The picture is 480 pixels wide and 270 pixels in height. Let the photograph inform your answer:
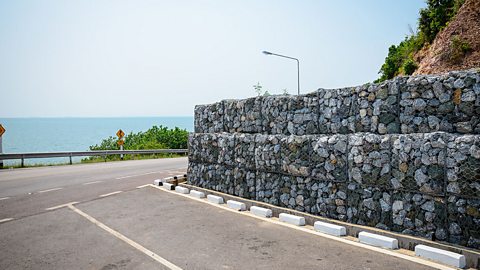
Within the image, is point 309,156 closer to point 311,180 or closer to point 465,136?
point 311,180

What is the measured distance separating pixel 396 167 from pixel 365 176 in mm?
761

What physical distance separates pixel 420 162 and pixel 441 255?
1.74 metres

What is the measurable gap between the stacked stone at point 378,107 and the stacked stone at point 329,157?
56 centimetres

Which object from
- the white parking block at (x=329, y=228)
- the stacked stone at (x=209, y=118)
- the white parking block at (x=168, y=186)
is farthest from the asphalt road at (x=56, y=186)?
the white parking block at (x=329, y=228)

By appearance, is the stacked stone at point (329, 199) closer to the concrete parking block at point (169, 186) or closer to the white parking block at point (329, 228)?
the white parking block at point (329, 228)

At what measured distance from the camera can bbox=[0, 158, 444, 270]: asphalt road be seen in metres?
6.68

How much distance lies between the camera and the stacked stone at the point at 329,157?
29.1 feet

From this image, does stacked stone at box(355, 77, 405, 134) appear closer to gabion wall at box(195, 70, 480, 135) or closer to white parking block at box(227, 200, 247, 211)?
gabion wall at box(195, 70, 480, 135)

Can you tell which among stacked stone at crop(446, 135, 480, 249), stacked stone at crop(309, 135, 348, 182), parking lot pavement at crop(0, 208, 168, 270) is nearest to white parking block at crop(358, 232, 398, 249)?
stacked stone at crop(446, 135, 480, 249)

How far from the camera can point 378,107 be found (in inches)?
333

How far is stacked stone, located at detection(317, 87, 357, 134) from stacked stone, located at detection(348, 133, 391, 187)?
1.82 ft

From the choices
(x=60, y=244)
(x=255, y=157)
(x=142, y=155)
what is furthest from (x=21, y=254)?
(x=142, y=155)

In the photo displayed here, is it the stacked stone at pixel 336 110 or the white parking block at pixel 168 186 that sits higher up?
the stacked stone at pixel 336 110

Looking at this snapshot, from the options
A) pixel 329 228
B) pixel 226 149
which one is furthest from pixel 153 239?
pixel 226 149
